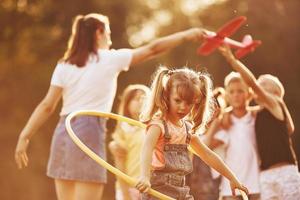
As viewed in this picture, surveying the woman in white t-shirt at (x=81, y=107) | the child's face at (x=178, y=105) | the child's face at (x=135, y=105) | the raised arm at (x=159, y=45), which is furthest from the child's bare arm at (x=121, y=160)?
the child's face at (x=178, y=105)

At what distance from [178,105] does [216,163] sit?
1.92ft

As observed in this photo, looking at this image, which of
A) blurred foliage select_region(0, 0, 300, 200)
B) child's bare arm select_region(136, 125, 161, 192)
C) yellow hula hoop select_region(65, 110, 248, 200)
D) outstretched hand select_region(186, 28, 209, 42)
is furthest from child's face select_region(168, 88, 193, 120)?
blurred foliage select_region(0, 0, 300, 200)

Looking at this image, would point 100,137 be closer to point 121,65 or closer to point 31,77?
point 121,65

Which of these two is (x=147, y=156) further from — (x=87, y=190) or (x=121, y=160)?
(x=121, y=160)

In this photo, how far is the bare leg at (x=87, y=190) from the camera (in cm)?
748

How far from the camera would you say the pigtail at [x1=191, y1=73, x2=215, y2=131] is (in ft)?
20.5

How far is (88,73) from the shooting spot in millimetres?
7609

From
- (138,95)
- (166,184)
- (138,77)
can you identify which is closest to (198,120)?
(166,184)

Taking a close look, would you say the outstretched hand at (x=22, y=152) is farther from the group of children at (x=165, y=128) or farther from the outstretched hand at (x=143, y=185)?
the outstretched hand at (x=143, y=185)

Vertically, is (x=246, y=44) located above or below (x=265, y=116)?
above

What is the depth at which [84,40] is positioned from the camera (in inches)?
306

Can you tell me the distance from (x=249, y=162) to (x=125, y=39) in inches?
Answer: 460

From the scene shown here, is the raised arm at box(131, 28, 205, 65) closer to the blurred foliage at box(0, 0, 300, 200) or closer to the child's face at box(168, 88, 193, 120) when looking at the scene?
the child's face at box(168, 88, 193, 120)

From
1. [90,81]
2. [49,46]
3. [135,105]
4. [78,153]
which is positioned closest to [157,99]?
[90,81]
